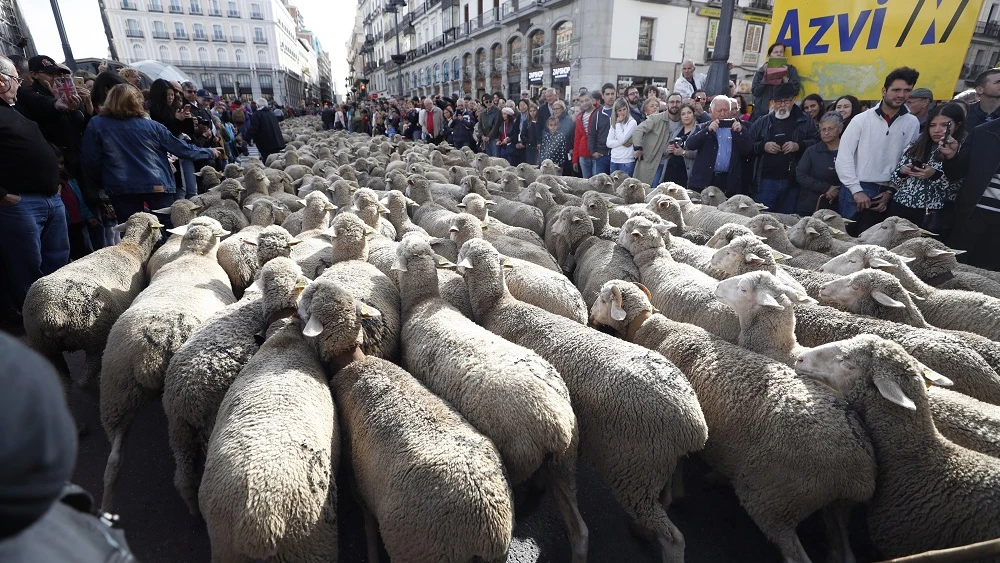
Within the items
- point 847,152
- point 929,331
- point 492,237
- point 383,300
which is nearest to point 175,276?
point 383,300

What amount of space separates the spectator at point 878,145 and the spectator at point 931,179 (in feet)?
0.76

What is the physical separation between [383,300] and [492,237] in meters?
1.76

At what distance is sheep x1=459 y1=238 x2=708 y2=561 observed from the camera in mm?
1931

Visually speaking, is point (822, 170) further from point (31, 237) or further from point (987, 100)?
point (31, 237)

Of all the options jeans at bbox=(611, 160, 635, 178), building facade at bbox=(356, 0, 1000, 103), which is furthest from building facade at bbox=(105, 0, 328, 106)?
jeans at bbox=(611, 160, 635, 178)

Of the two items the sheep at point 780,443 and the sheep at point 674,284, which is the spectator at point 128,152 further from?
the sheep at point 780,443

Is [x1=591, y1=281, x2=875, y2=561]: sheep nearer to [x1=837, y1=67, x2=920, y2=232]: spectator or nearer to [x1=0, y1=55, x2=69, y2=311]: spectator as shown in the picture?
[x1=837, y1=67, x2=920, y2=232]: spectator

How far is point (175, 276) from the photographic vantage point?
3.21 meters

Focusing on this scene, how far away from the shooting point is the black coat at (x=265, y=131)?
32.4ft

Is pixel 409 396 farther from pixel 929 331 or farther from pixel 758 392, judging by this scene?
pixel 929 331

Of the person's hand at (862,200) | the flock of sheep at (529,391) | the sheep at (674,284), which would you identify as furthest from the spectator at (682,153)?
the flock of sheep at (529,391)

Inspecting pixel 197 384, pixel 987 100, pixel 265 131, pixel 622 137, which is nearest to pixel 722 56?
pixel 622 137

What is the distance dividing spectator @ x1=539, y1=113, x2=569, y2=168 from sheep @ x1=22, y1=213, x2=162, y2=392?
285 inches

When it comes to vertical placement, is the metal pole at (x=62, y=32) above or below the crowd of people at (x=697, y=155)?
above
